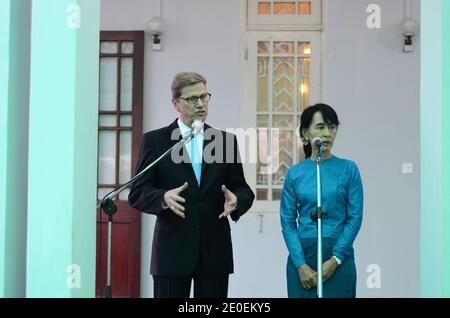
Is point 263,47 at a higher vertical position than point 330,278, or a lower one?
higher

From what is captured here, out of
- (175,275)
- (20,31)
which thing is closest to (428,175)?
(175,275)

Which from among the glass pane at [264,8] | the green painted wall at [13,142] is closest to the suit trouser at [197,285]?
the green painted wall at [13,142]

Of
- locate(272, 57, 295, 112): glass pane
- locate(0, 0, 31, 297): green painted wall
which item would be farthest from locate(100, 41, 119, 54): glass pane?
locate(0, 0, 31, 297): green painted wall

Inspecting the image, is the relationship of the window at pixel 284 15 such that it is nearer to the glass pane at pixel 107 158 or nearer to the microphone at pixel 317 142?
the glass pane at pixel 107 158

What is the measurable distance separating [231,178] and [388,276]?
2583mm

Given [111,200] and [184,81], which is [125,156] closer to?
[184,81]

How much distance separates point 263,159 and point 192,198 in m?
2.35

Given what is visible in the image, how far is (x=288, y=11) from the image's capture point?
5.73 m

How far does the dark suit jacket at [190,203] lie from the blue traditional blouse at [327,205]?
23cm

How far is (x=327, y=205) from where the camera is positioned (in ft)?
11.2

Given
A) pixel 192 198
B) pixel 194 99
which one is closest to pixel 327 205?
Result: pixel 192 198

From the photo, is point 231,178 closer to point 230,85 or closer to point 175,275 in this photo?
point 175,275

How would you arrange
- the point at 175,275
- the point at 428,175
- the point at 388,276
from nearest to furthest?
the point at 428,175
the point at 175,275
the point at 388,276

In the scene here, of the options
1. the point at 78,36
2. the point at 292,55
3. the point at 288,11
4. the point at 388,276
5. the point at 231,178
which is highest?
the point at 288,11
